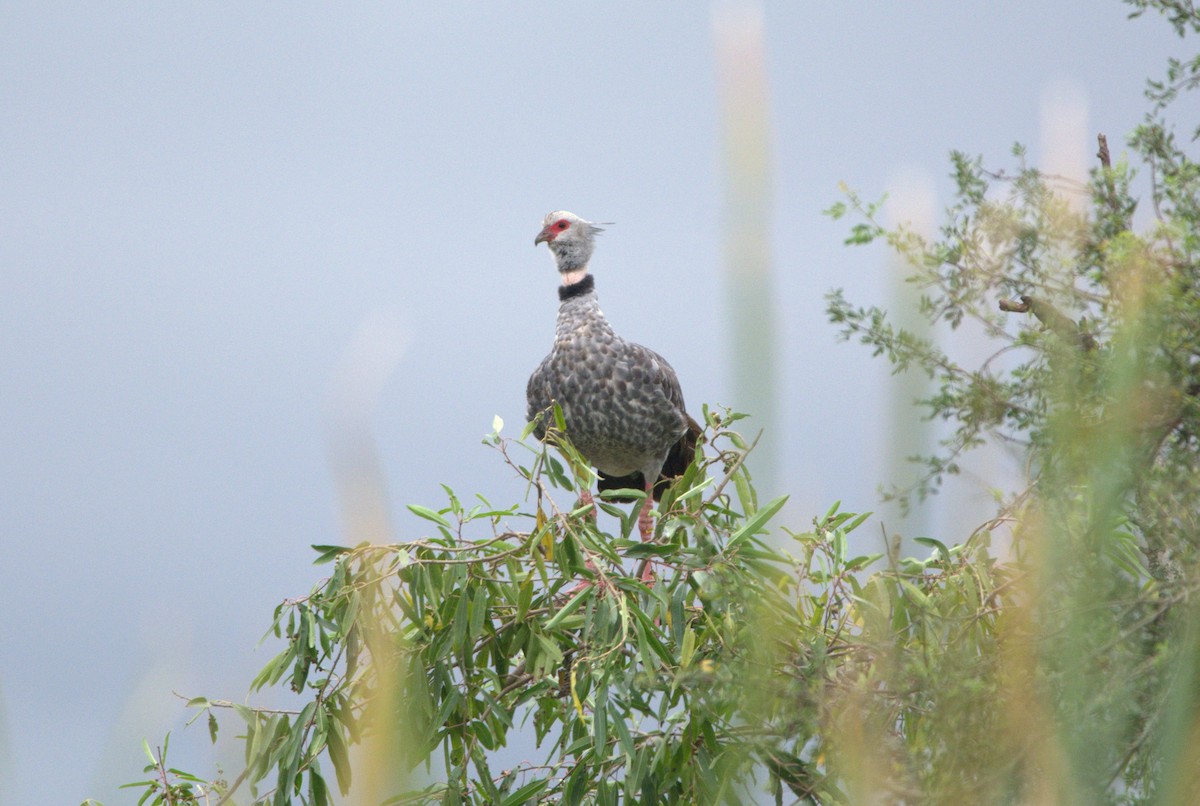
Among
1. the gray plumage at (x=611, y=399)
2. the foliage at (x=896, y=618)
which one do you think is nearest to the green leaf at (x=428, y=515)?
the foliage at (x=896, y=618)

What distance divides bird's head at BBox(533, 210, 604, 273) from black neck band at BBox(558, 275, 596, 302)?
0.08 meters

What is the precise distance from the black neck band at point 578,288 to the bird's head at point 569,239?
0.08m

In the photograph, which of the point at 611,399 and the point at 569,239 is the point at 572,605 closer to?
the point at 611,399

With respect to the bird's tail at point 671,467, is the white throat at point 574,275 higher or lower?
higher

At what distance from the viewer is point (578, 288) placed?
517cm

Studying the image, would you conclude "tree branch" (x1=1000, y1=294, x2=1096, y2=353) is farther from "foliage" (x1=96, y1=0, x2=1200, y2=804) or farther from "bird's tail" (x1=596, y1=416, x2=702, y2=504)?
"bird's tail" (x1=596, y1=416, x2=702, y2=504)

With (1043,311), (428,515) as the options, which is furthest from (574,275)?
(1043,311)

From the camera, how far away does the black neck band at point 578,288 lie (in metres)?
5.17

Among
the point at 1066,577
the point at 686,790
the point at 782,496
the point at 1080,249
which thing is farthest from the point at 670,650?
the point at 782,496

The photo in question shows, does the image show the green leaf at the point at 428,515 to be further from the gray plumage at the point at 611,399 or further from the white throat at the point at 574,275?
the white throat at the point at 574,275

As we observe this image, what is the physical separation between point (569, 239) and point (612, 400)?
3.32 feet

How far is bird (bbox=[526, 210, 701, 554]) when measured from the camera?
180 inches

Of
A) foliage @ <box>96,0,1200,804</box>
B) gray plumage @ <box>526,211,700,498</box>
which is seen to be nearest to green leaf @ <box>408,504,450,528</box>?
foliage @ <box>96,0,1200,804</box>

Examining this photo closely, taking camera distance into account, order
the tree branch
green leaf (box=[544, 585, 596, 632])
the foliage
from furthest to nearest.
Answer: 1. green leaf (box=[544, 585, 596, 632])
2. the tree branch
3. the foliage
